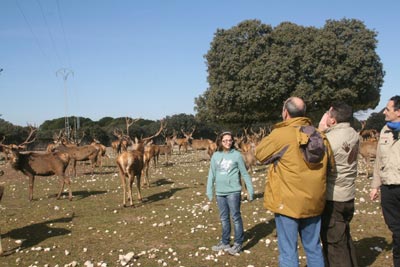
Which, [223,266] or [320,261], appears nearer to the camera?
[320,261]

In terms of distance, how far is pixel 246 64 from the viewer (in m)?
34.8

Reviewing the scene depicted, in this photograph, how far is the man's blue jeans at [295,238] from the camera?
15.3ft

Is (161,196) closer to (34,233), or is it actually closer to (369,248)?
(34,233)

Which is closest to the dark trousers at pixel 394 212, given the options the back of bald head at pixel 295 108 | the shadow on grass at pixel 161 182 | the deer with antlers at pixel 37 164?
the back of bald head at pixel 295 108

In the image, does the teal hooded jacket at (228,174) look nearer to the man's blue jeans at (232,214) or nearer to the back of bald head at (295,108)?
the man's blue jeans at (232,214)

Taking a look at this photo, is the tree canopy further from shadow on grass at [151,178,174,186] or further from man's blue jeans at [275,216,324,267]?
man's blue jeans at [275,216,324,267]

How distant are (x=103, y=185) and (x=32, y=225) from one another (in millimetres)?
6768

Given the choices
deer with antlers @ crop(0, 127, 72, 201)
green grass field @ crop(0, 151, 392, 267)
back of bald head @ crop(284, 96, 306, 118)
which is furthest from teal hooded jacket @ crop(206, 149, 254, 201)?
deer with antlers @ crop(0, 127, 72, 201)

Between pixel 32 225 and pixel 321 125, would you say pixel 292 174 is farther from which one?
pixel 32 225

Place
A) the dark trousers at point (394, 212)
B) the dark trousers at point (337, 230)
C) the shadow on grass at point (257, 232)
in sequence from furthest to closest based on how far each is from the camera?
the shadow on grass at point (257, 232) < the dark trousers at point (394, 212) < the dark trousers at point (337, 230)

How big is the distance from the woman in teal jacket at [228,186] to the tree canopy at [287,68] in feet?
85.7

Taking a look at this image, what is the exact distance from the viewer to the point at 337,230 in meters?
5.15

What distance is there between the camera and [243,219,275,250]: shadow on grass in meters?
7.76

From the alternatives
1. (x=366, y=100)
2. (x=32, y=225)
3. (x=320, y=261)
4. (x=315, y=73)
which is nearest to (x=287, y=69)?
(x=315, y=73)
